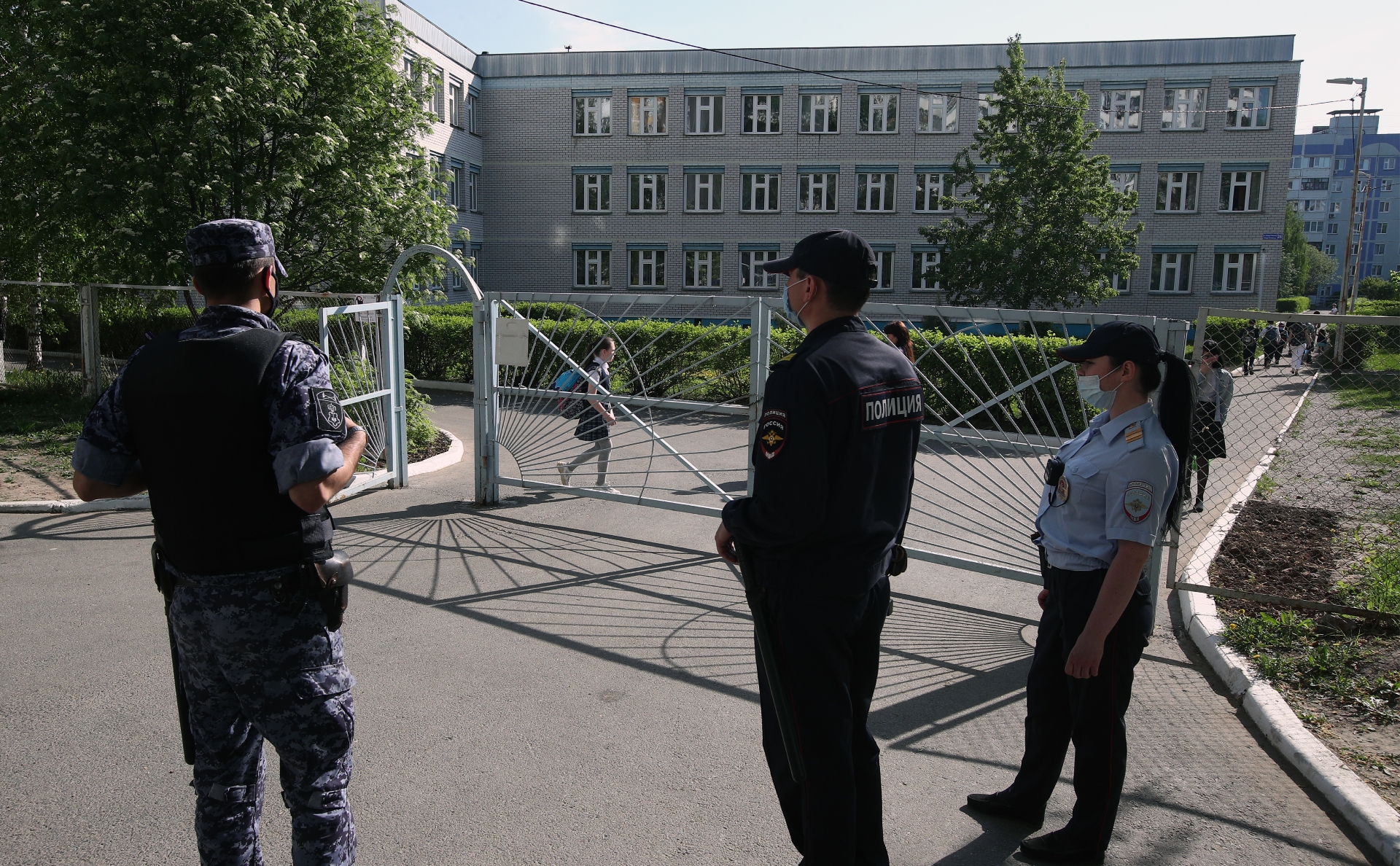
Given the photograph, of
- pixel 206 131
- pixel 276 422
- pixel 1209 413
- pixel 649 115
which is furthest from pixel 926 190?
pixel 276 422

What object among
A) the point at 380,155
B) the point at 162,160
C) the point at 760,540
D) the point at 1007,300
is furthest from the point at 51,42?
the point at 1007,300

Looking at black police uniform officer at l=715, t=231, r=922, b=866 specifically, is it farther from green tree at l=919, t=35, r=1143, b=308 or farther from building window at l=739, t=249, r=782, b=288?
building window at l=739, t=249, r=782, b=288

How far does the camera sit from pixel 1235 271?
37094 mm

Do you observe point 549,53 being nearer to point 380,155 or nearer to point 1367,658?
point 380,155

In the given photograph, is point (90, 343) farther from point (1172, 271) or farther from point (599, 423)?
point (1172, 271)

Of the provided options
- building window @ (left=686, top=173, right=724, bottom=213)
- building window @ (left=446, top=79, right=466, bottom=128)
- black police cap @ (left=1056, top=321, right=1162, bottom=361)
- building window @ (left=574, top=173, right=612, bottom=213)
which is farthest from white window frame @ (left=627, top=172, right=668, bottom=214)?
black police cap @ (left=1056, top=321, right=1162, bottom=361)

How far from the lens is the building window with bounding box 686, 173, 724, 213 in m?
39.0

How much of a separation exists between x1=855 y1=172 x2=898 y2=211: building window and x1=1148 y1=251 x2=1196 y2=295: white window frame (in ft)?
34.7

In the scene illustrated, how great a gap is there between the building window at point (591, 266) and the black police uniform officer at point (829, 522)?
38.0 m

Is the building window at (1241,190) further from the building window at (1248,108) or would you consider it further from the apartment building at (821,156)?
the building window at (1248,108)

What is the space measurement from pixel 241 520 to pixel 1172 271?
134 ft

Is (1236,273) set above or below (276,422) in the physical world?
above

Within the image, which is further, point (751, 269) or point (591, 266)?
point (591, 266)

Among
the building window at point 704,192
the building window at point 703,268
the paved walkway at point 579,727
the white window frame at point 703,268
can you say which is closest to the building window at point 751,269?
the white window frame at point 703,268
